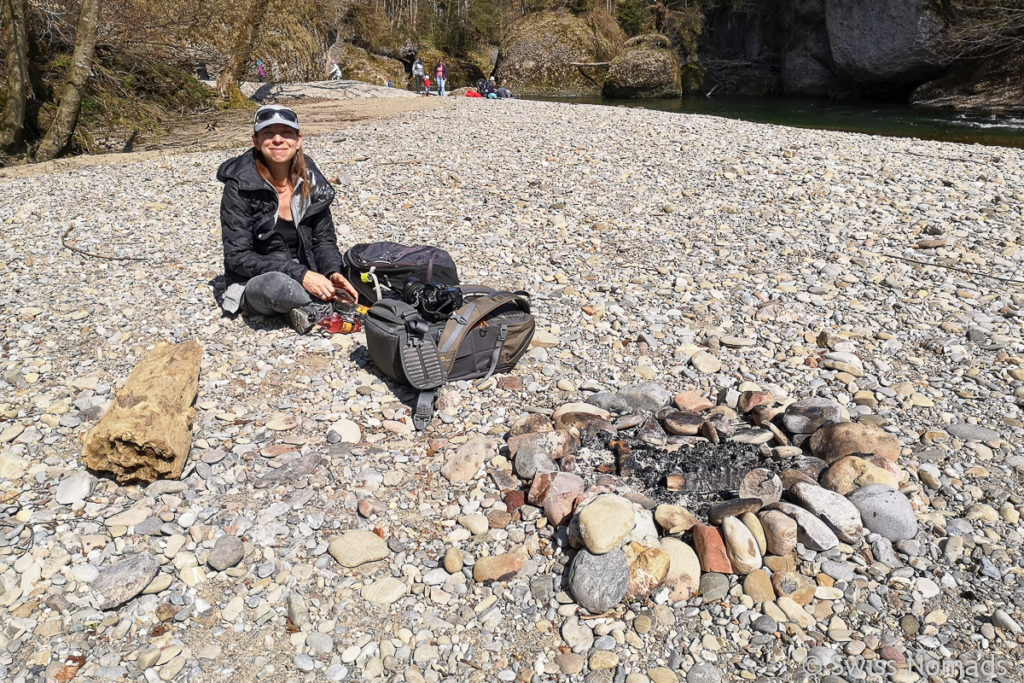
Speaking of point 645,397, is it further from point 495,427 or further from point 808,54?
point 808,54

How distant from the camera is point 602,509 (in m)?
2.78

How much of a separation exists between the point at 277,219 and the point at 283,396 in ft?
4.33

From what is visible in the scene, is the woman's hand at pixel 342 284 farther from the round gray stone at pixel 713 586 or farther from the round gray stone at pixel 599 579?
the round gray stone at pixel 713 586

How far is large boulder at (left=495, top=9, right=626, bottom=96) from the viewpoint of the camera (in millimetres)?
32875

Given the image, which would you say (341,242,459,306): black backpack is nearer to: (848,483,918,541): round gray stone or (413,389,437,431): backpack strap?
(413,389,437,431): backpack strap

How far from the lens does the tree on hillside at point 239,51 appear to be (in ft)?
58.5

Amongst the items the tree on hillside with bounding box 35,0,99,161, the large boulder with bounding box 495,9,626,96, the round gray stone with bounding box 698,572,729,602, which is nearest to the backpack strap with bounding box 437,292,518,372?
the round gray stone with bounding box 698,572,729,602

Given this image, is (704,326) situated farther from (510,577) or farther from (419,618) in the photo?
(419,618)

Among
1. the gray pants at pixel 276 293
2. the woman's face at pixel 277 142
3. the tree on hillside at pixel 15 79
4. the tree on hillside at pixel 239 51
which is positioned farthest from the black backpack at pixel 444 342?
the tree on hillside at pixel 239 51

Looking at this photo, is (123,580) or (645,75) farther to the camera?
(645,75)

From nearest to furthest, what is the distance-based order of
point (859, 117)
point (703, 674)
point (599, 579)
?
point (703, 674) < point (599, 579) < point (859, 117)

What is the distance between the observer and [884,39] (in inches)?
1036

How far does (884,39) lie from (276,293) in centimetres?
2966

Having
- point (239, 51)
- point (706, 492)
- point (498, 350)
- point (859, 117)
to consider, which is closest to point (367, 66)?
point (239, 51)
